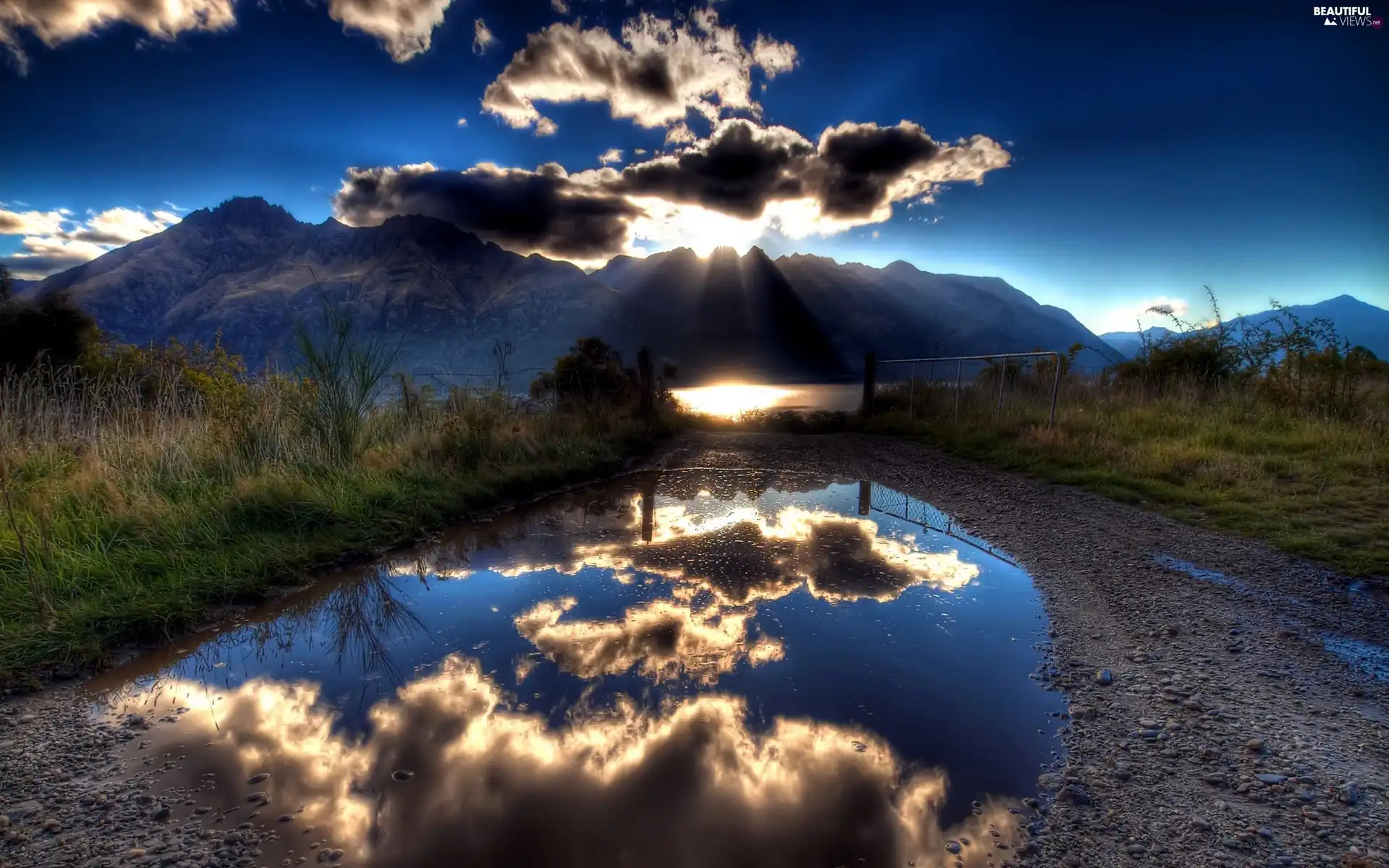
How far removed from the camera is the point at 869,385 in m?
16.3

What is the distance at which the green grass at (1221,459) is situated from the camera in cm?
525

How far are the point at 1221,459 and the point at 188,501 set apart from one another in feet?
39.6

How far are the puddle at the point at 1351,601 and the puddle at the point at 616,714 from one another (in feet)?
4.58

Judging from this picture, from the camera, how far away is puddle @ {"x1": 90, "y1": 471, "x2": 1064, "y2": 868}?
2094mm

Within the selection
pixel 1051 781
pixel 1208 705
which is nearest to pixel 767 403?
pixel 1208 705

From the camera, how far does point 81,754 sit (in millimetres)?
2514

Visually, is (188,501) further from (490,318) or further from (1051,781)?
(490,318)

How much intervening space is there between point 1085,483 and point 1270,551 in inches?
111

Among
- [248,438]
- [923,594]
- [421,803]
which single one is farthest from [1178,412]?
[248,438]

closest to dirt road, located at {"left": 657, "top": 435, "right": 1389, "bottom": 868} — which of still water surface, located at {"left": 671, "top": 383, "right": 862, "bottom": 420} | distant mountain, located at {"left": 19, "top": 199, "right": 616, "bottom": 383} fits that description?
still water surface, located at {"left": 671, "top": 383, "right": 862, "bottom": 420}

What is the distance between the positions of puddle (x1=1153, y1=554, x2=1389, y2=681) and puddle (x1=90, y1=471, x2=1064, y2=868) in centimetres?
140

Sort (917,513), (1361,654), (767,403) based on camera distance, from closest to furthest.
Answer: (1361,654)
(917,513)
(767,403)

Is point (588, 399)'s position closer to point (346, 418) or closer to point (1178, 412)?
→ point (346, 418)

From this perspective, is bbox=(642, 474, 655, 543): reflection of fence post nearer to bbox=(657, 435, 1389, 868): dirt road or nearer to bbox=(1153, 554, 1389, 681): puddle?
bbox=(657, 435, 1389, 868): dirt road
